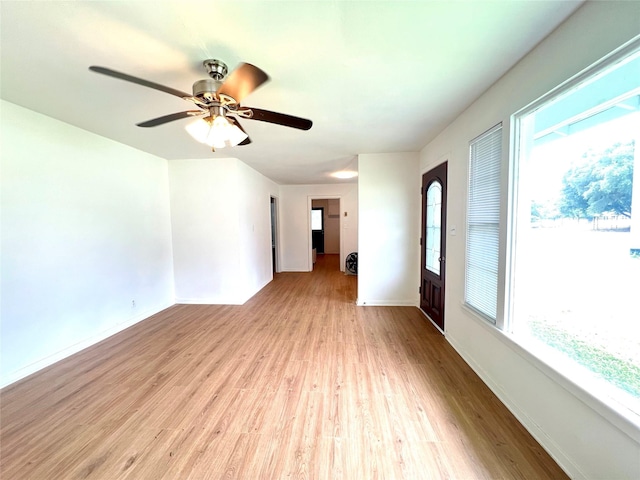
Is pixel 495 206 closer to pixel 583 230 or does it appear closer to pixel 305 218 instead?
pixel 583 230

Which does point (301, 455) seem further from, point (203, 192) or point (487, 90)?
point (203, 192)

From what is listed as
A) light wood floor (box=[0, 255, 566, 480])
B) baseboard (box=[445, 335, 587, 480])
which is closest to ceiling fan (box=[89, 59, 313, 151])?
light wood floor (box=[0, 255, 566, 480])

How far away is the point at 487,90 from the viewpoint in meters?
1.94

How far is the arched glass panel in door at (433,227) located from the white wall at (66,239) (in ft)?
13.9

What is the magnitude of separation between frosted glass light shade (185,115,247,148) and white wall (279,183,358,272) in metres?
4.76

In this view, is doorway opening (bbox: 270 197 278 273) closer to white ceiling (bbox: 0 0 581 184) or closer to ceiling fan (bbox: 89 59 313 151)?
white ceiling (bbox: 0 0 581 184)

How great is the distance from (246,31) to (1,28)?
131 centimetres

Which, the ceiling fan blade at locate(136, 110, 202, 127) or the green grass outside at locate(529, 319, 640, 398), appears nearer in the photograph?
the green grass outside at locate(529, 319, 640, 398)

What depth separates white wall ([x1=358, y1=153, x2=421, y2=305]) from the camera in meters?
3.74

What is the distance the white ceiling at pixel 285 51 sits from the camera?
1188mm

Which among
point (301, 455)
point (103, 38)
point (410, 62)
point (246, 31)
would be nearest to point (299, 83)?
point (246, 31)

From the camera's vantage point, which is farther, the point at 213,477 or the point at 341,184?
the point at 341,184

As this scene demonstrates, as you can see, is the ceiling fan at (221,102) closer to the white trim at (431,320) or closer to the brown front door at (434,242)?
the brown front door at (434,242)

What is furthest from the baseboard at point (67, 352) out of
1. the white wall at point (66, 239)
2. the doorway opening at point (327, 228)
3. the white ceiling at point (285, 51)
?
the doorway opening at point (327, 228)
